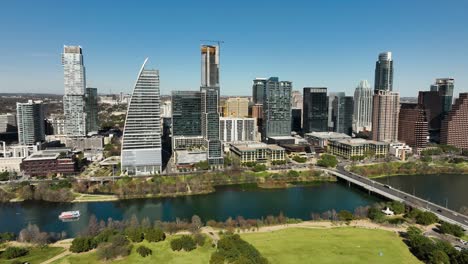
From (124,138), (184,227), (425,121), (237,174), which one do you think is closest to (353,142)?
(425,121)

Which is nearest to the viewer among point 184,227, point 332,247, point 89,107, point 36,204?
point 332,247

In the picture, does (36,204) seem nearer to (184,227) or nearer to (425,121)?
(184,227)

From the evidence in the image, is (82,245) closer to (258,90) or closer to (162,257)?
(162,257)

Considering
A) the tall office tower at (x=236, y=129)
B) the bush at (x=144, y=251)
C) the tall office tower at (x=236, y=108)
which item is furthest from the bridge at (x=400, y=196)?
the tall office tower at (x=236, y=108)

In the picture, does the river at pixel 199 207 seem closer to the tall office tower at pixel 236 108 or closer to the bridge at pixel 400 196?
the bridge at pixel 400 196

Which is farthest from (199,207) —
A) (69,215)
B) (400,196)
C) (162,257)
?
(400,196)

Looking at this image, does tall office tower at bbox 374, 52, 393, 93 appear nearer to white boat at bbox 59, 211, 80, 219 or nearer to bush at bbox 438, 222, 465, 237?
bush at bbox 438, 222, 465, 237
